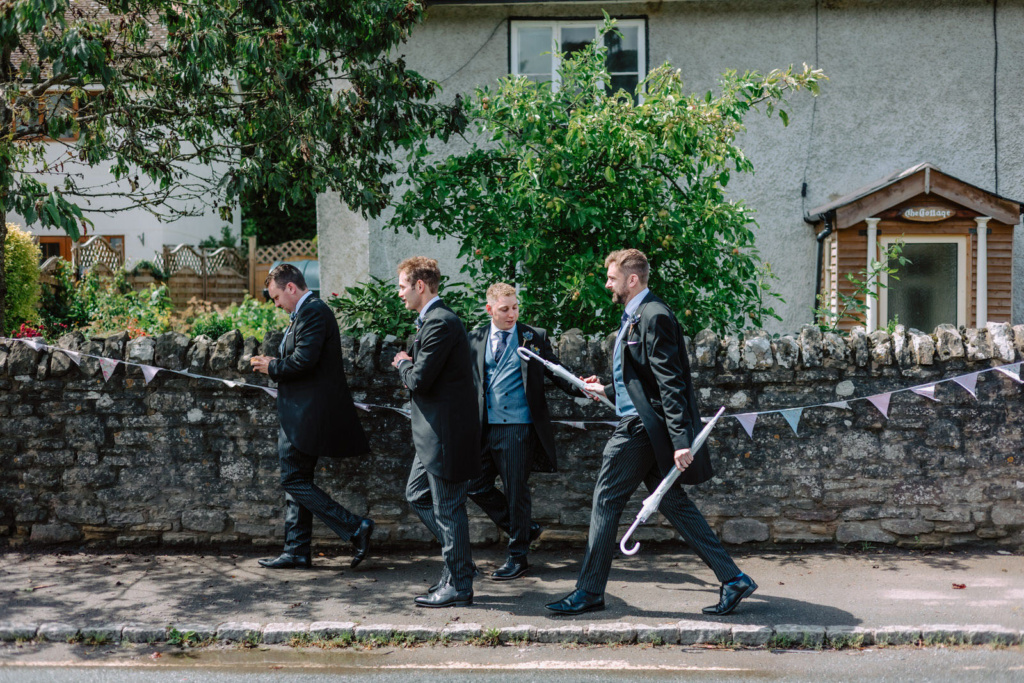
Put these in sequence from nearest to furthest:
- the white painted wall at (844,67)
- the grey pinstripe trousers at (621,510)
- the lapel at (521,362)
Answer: the grey pinstripe trousers at (621,510) → the lapel at (521,362) → the white painted wall at (844,67)

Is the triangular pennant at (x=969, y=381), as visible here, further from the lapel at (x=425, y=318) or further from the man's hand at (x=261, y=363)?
the man's hand at (x=261, y=363)

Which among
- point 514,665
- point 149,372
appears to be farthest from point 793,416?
point 149,372

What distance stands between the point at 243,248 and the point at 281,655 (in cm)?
2412

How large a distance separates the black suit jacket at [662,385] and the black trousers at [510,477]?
1.01 metres

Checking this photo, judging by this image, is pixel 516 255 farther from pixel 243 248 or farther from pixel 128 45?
pixel 243 248

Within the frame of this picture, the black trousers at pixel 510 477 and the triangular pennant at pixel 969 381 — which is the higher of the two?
the triangular pennant at pixel 969 381

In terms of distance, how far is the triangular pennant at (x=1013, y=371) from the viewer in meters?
6.62

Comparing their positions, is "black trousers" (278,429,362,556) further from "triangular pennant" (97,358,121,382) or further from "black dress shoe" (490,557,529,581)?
"triangular pennant" (97,358,121,382)

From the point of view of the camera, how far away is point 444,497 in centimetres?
562

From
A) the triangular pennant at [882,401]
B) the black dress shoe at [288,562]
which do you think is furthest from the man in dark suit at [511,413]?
→ the triangular pennant at [882,401]

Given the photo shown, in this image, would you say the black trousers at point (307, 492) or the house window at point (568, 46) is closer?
the black trousers at point (307, 492)

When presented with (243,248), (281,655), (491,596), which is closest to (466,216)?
(491,596)

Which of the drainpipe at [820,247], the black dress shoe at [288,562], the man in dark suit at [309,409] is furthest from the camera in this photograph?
the drainpipe at [820,247]

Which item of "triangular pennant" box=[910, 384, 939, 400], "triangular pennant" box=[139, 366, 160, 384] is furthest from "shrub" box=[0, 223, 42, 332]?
"triangular pennant" box=[910, 384, 939, 400]
